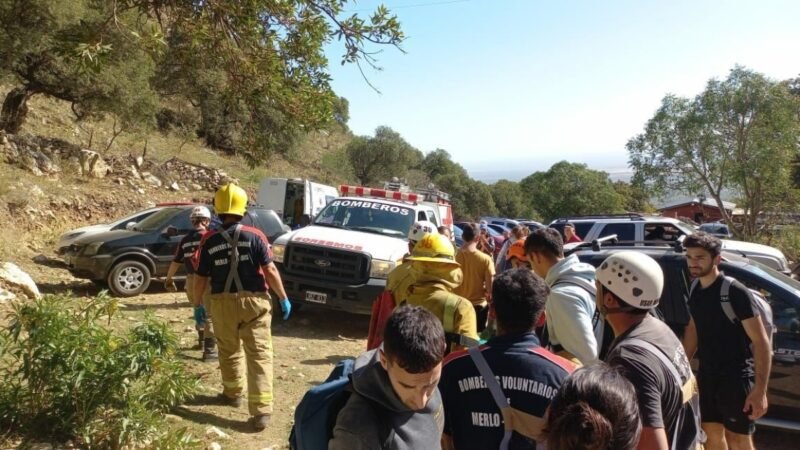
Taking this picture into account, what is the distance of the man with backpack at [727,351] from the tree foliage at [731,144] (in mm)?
19453

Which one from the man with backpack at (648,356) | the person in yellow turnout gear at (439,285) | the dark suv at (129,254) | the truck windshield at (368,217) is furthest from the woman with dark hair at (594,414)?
the dark suv at (129,254)

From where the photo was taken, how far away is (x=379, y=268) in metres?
7.42

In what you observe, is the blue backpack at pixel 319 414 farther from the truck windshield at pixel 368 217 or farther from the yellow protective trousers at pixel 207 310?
the truck windshield at pixel 368 217

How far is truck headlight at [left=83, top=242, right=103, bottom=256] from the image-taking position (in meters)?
8.62

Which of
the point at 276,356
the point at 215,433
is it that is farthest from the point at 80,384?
the point at 276,356

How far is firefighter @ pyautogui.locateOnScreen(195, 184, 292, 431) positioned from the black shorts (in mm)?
3224

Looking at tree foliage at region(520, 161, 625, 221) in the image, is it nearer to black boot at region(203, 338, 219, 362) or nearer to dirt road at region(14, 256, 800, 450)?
dirt road at region(14, 256, 800, 450)

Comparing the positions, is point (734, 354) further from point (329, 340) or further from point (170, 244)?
point (170, 244)

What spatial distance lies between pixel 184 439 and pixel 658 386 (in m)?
2.82

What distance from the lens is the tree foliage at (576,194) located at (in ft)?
166

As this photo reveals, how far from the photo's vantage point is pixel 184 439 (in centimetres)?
334

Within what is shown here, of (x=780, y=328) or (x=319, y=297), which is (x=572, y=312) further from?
(x=319, y=297)

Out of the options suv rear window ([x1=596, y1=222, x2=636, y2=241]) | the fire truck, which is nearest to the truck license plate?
the fire truck

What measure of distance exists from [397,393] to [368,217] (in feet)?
23.9
